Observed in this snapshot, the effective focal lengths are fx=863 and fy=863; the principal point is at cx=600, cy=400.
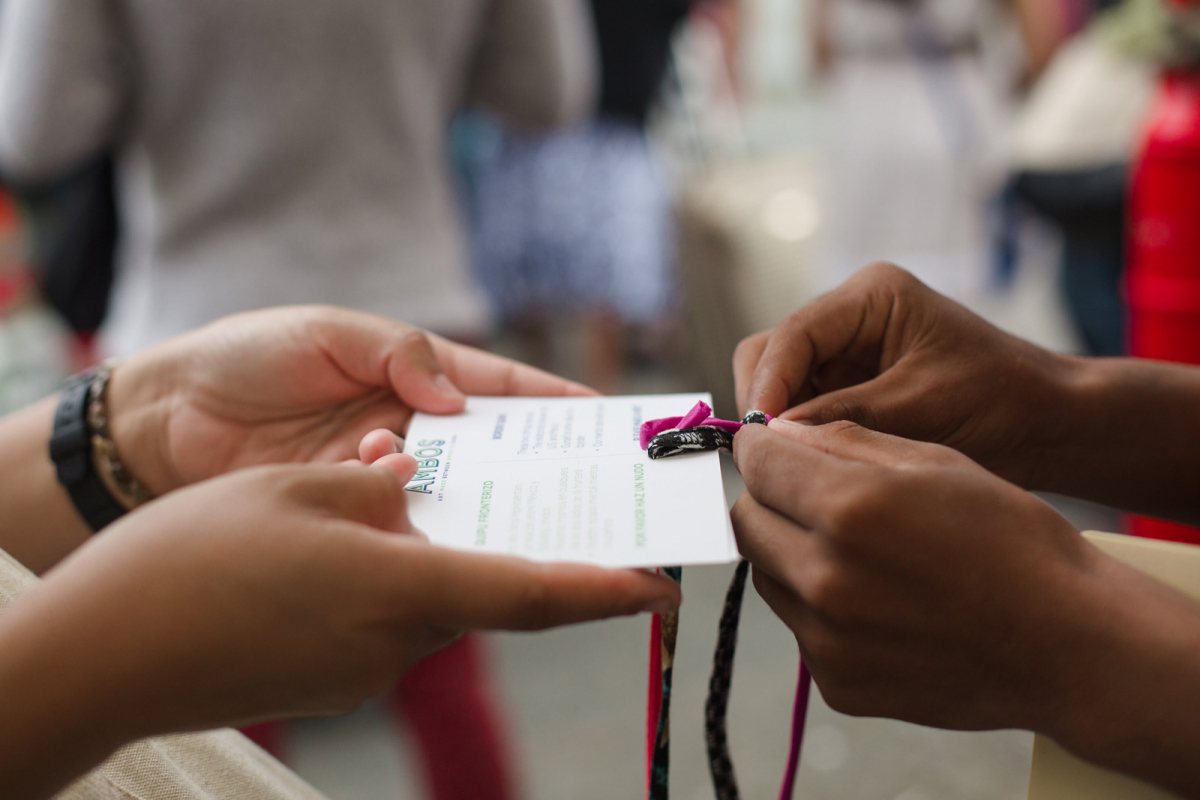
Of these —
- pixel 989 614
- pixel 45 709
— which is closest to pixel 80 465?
pixel 45 709

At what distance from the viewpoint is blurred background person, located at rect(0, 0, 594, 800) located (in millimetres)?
1038

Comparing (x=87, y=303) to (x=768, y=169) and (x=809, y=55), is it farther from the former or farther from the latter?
(x=809, y=55)

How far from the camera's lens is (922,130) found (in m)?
2.17

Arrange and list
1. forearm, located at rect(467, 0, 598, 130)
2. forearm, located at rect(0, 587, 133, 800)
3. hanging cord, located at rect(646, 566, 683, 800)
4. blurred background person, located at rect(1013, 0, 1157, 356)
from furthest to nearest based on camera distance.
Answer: blurred background person, located at rect(1013, 0, 1157, 356) → forearm, located at rect(467, 0, 598, 130) → hanging cord, located at rect(646, 566, 683, 800) → forearm, located at rect(0, 587, 133, 800)

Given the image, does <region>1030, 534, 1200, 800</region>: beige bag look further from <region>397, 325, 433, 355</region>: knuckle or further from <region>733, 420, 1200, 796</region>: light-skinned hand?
<region>397, 325, 433, 355</region>: knuckle

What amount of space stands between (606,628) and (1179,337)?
3.88 ft

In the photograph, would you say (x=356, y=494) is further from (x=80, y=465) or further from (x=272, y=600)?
(x=80, y=465)

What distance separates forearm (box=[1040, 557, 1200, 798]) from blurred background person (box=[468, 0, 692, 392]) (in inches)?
73.2

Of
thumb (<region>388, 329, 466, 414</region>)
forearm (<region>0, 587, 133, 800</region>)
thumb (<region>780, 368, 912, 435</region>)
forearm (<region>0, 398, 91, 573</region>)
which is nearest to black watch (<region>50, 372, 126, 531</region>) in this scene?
forearm (<region>0, 398, 91, 573</region>)

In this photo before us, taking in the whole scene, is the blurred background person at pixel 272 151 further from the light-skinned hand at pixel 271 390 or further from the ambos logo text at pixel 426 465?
the ambos logo text at pixel 426 465

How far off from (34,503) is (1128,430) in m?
0.93

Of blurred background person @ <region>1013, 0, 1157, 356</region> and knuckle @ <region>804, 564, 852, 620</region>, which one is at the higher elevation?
blurred background person @ <region>1013, 0, 1157, 356</region>

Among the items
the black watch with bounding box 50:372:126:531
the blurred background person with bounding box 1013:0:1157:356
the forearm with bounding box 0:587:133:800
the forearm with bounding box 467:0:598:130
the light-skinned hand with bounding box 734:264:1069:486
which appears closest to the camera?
the forearm with bounding box 0:587:133:800

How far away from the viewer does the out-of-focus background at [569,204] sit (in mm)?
1095
